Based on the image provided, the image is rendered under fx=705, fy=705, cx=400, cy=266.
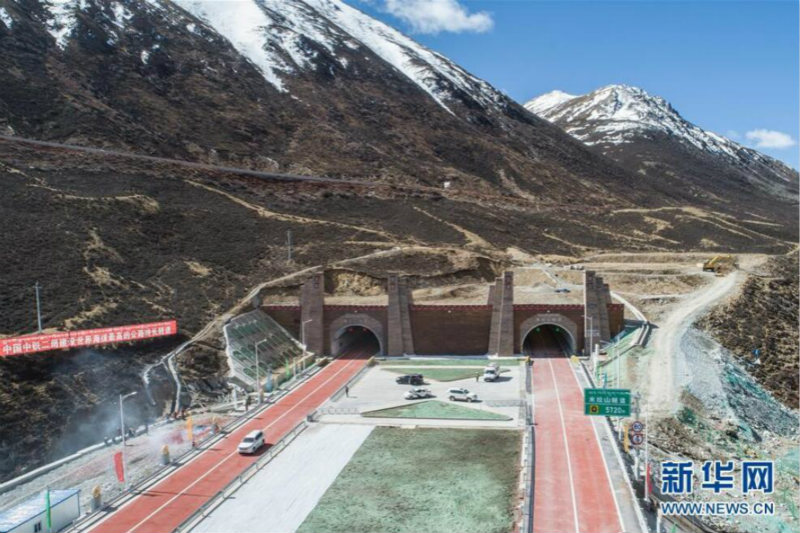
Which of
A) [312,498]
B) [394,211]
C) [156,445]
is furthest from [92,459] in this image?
[394,211]

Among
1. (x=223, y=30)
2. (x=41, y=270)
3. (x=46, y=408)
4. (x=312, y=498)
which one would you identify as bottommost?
(x=312, y=498)

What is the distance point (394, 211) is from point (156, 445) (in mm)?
60284

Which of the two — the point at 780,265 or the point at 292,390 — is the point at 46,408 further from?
the point at 780,265

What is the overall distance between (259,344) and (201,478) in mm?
19481

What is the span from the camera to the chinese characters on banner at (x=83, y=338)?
3608 cm

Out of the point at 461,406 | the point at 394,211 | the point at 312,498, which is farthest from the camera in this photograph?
the point at 394,211

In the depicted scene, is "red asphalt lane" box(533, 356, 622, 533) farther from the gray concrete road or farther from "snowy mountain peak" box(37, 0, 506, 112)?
"snowy mountain peak" box(37, 0, 506, 112)

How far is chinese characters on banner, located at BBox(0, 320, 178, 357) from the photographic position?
36.1m

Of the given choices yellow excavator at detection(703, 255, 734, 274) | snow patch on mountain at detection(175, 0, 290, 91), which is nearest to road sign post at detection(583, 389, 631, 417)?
yellow excavator at detection(703, 255, 734, 274)

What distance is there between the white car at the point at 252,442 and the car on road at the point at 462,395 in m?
11.7

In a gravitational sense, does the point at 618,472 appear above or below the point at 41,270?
below

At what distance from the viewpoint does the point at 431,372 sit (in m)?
46.9

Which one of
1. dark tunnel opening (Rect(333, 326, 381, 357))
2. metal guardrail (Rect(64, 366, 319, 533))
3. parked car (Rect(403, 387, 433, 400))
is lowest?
metal guardrail (Rect(64, 366, 319, 533))

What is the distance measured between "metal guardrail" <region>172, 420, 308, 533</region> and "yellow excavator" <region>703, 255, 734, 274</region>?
51393 mm
